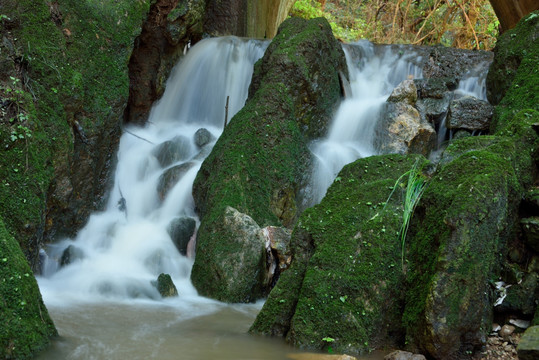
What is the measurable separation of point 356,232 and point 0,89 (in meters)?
4.27

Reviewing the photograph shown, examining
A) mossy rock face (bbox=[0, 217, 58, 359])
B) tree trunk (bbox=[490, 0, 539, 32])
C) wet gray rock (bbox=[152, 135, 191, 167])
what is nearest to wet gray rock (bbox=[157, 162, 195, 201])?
wet gray rock (bbox=[152, 135, 191, 167])

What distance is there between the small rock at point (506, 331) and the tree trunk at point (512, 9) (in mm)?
8664

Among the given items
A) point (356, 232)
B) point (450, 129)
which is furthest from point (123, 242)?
point (450, 129)

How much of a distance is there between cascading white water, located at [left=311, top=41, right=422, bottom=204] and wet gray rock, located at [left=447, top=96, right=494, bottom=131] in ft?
4.49

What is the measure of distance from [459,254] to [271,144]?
4.29 m

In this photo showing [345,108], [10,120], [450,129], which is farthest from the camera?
[345,108]

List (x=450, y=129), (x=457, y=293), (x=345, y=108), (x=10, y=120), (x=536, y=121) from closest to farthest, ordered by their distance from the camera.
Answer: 1. (x=457, y=293)
2. (x=536, y=121)
3. (x=10, y=120)
4. (x=450, y=129)
5. (x=345, y=108)

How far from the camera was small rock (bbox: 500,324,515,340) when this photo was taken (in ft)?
13.3

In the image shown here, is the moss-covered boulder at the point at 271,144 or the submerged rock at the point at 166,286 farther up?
the moss-covered boulder at the point at 271,144

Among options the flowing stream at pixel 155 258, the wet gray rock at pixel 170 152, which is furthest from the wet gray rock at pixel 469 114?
the wet gray rock at pixel 170 152

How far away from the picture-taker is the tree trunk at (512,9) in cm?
1056

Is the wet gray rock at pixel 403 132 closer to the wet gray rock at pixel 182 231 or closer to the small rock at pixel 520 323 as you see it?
the wet gray rock at pixel 182 231

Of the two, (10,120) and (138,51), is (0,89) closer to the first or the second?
(10,120)

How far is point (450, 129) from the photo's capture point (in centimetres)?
898
